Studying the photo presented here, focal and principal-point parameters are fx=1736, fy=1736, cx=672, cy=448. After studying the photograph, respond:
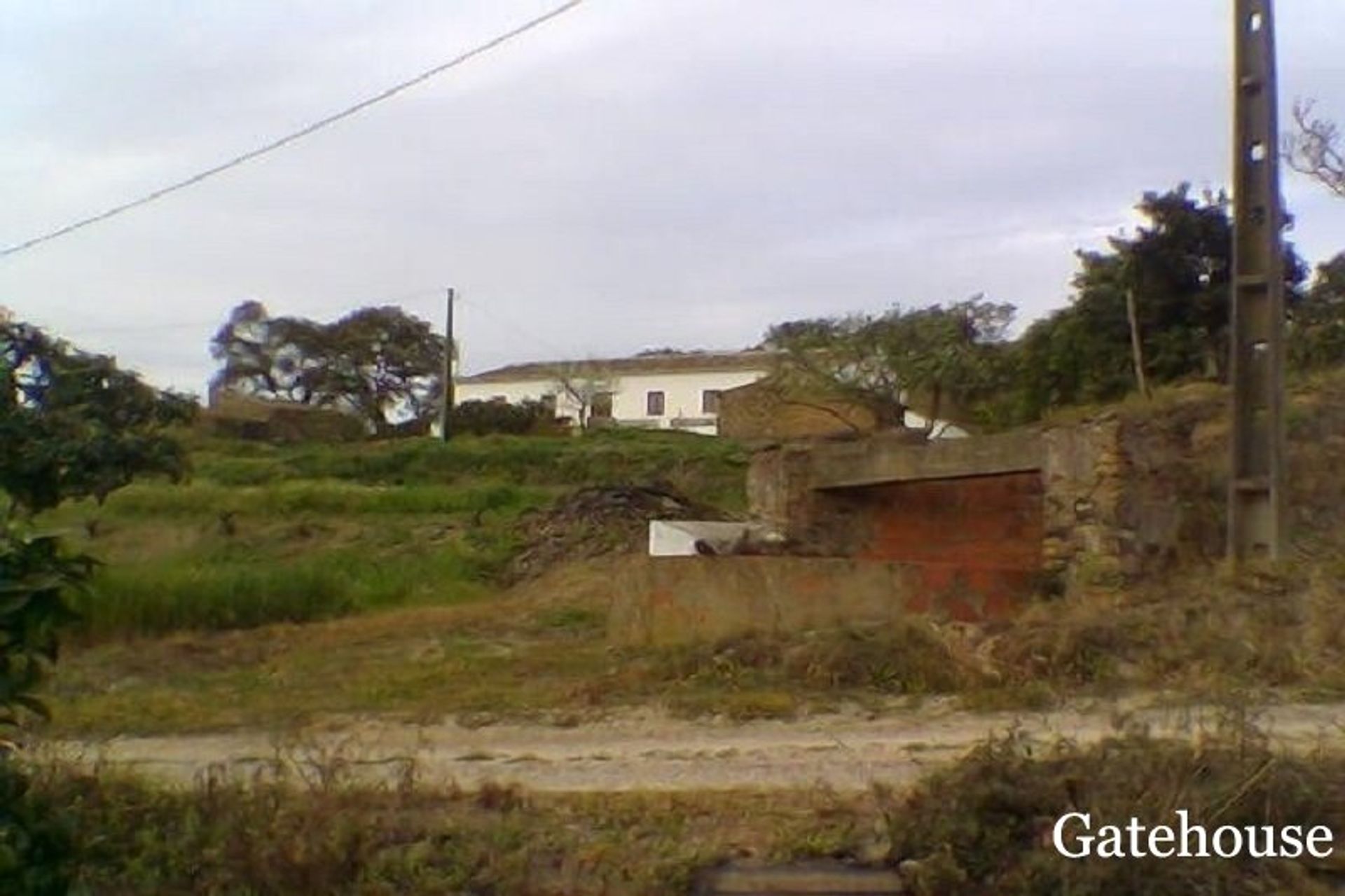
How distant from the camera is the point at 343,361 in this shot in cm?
6066

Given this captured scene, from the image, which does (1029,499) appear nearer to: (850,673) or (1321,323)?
(850,673)

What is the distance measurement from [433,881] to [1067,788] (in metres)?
2.51

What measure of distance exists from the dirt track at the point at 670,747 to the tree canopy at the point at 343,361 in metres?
48.2

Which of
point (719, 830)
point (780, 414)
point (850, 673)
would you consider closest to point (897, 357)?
point (780, 414)

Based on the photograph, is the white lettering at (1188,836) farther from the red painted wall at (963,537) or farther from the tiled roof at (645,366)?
the tiled roof at (645,366)

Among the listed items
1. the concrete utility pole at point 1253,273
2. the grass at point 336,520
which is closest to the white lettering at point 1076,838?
the concrete utility pole at point 1253,273

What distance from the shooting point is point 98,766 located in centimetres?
843

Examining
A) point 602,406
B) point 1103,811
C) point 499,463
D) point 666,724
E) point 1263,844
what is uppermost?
point 602,406

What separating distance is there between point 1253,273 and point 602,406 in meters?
49.6

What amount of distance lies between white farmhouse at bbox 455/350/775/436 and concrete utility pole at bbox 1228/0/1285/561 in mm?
45051

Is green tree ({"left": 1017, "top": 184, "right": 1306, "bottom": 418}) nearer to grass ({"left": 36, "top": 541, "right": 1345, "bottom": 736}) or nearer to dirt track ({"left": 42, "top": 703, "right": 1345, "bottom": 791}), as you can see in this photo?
grass ({"left": 36, "top": 541, "right": 1345, "bottom": 736})

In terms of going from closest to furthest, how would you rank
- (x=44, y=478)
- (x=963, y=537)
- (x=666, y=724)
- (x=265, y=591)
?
(x=44, y=478) → (x=666, y=724) → (x=963, y=537) → (x=265, y=591)

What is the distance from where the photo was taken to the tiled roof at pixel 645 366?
62.2m

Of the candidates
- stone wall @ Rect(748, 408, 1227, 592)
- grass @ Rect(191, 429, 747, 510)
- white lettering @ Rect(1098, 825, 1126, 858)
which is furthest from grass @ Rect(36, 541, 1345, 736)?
grass @ Rect(191, 429, 747, 510)
